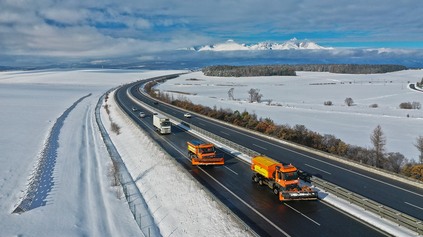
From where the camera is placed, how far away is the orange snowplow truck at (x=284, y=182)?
80.3ft

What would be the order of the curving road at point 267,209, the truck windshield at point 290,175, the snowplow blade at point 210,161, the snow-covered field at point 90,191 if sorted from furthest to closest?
the snowplow blade at point 210,161, the truck windshield at point 290,175, the snow-covered field at point 90,191, the curving road at point 267,209

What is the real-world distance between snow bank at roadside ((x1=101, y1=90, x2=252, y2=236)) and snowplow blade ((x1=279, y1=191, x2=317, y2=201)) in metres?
4.28

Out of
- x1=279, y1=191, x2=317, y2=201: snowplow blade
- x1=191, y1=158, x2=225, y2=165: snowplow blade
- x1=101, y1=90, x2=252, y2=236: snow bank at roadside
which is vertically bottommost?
x1=101, y1=90, x2=252, y2=236: snow bank at roadside

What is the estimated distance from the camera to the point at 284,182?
25000 mm

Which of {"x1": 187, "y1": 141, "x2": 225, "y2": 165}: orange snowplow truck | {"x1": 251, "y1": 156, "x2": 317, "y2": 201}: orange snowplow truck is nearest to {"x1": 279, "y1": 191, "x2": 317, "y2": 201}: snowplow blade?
{"x1": 251, "y1": 156, "x2": 317, "y2": 201}: orange snowplow truck

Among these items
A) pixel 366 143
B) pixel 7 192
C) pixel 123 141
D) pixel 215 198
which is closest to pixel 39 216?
pixel 7 192

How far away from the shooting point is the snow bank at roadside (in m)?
22.2

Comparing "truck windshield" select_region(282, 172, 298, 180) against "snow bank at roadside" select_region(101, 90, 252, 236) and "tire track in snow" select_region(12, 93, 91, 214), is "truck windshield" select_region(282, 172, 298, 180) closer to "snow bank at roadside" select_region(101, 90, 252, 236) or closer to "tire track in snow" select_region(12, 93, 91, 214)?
"snow bank at roadside" select_region(101, 90, 252, 236)

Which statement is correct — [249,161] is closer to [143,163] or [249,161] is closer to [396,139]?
[143,163]

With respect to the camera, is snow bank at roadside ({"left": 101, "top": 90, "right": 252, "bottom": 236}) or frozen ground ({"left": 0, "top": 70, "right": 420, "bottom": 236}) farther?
frozen ground ({"left": 0, "top": 70, "right": 420, "bottom": 236})

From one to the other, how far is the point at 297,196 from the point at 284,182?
1271 mm

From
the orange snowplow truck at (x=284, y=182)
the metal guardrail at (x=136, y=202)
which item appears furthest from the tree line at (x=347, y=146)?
the metal guardrail at (x=136, y=202)

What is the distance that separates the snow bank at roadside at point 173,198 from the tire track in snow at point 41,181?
786 centimetres

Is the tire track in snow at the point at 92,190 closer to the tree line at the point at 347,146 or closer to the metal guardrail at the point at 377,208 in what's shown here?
the metal guardrail at the point at 377,208
